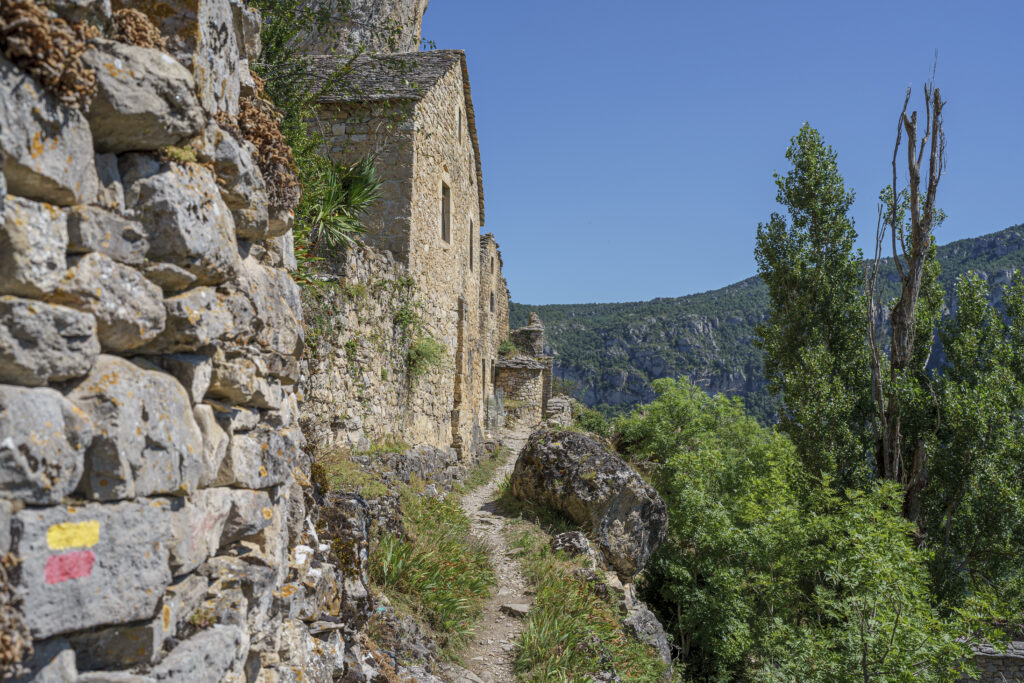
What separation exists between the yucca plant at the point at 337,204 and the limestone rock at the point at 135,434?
16.9 feet

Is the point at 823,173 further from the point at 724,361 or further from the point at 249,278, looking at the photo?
the point at 724,361

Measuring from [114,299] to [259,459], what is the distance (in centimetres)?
122

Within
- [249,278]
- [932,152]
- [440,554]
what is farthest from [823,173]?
[249,278]

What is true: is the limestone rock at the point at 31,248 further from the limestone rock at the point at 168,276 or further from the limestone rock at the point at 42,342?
the limestone rock at the point at 168,276

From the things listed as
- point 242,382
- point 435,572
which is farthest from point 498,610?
point 242,382

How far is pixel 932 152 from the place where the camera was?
17.5 meters

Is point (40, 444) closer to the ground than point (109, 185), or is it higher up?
closer to the ground

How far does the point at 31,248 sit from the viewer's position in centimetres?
191

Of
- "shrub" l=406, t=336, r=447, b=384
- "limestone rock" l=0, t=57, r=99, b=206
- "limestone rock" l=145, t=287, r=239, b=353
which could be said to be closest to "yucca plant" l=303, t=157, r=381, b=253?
"shrub" l=406, t=336, r=447, b=384

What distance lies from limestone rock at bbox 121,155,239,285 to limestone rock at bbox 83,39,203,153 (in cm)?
9

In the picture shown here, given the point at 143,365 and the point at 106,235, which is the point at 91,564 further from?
the point at 106,235

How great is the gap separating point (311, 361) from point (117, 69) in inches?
226

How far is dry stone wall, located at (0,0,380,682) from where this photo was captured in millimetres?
1866

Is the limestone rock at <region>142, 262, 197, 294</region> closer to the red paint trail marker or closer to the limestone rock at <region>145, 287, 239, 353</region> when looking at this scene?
the limestone rock at <region>145, 287, 239, 353</region>
